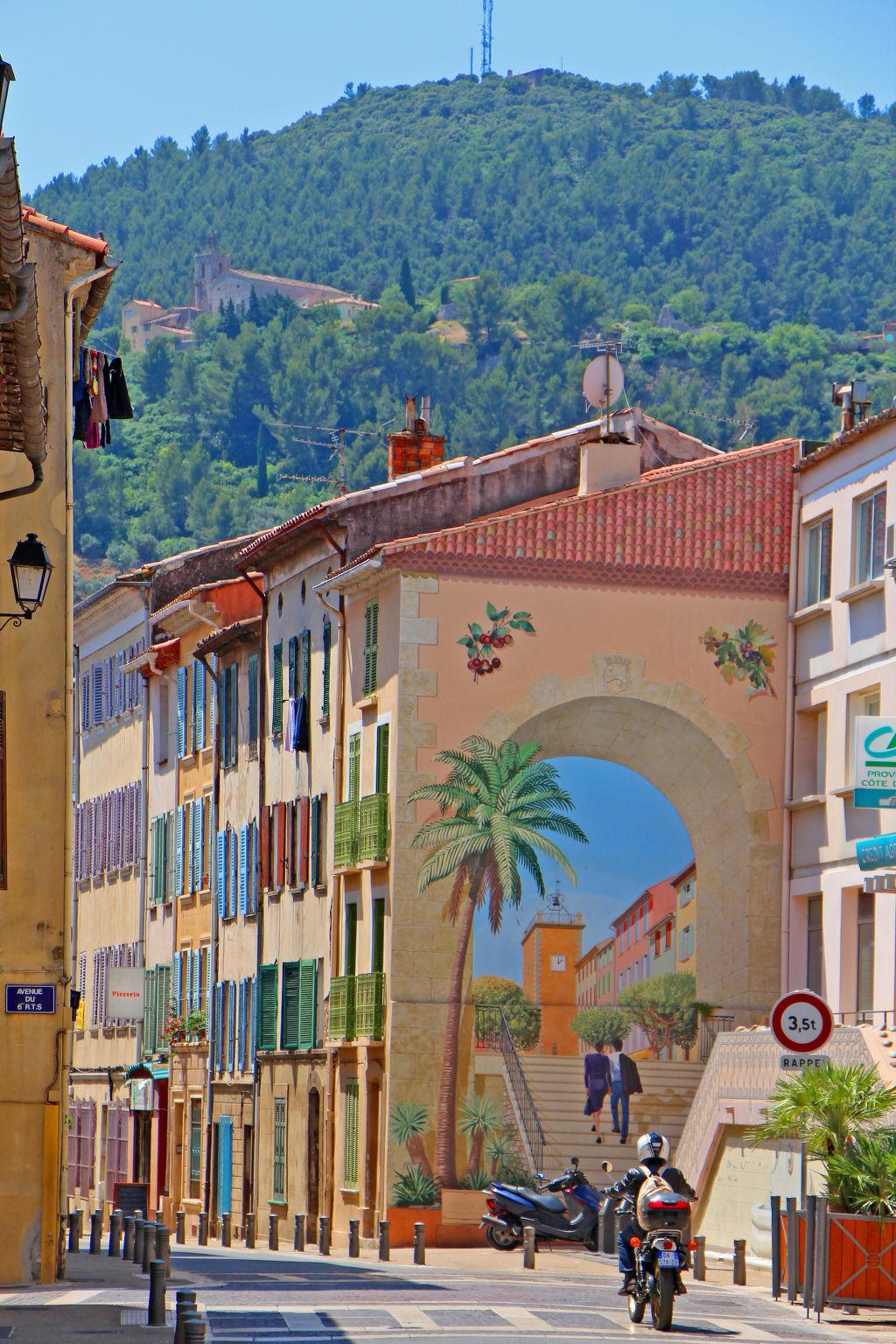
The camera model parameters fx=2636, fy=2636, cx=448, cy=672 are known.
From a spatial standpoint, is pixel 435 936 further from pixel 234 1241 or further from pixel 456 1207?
pixel 234 1241

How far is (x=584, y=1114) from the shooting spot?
1553 inches

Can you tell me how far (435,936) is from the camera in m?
39.6

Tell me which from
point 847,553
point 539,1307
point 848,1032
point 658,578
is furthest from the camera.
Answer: point 658,578

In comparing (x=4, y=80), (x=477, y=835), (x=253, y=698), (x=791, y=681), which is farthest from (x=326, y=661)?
(x=4, y=80)

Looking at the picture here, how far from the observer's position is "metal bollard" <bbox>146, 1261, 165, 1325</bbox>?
1978 centimetres

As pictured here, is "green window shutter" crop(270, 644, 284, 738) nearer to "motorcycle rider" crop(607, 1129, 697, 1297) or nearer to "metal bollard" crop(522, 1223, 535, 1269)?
"metal bollard" crop(522, 1223, 535, 1269)

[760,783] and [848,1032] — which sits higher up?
[760,783]

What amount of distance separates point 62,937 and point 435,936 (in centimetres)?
1510

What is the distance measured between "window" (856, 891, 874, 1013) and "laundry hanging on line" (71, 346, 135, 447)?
44.6ft

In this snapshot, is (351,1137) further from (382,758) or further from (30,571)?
(30,571)

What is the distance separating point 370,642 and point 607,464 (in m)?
4.86

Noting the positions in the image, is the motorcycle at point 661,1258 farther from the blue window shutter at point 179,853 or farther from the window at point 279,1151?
the blue window shutter at point 179,853

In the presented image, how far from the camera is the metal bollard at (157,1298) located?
19781 mm

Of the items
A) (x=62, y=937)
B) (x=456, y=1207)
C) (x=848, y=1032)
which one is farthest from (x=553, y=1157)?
(x=62, y=937)
